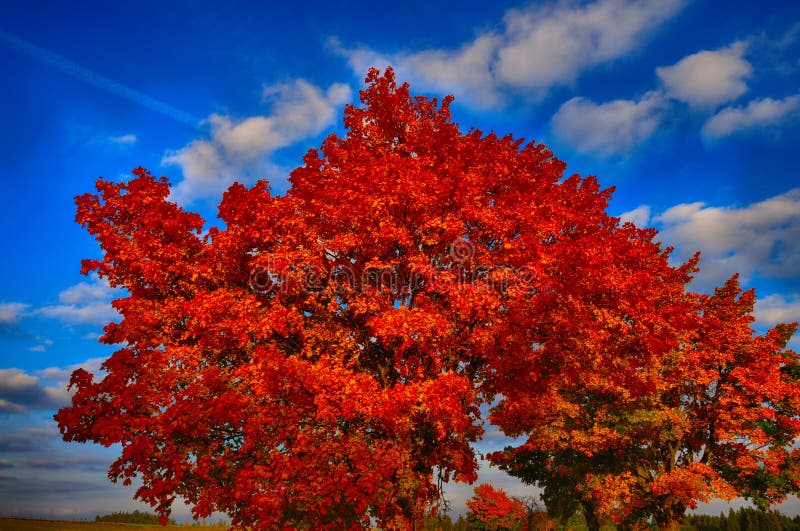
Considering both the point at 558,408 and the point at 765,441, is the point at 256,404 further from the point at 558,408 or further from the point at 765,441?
the point at 765,441

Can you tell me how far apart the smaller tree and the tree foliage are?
50.4 feet

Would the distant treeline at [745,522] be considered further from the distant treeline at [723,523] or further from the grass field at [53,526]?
the grass field at [53,526]

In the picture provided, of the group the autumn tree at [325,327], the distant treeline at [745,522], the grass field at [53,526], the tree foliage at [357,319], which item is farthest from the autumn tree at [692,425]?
the grass field at [53,526]

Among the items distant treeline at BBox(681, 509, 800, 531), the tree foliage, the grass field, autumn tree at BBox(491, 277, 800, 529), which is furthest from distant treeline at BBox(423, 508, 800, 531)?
the grass field

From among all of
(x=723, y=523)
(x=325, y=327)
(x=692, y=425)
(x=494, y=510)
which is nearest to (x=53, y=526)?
(x=325, y=327)

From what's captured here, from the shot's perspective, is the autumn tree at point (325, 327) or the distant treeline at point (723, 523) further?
the distant treeline at point (723, 523)

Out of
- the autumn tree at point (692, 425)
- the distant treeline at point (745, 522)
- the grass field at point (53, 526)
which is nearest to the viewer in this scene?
the grass field at point (53, 526)

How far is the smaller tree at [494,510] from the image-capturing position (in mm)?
37219

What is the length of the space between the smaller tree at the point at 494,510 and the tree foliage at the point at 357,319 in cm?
1537

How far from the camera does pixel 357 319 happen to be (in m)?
20.0

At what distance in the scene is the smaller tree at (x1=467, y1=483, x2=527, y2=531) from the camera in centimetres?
3722

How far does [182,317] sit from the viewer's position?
18.3 meters

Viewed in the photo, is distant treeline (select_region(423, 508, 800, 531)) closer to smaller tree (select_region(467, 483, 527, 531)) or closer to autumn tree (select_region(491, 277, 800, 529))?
smaller tree (select_region(467, 483, 527, 531))

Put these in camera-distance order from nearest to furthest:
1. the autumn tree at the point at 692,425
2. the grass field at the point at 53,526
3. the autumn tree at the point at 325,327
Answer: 1. the autumn tree at the point at 325,327
2. the grass field at the point at 53,526
3. the autumn tree at the point at 692,425
